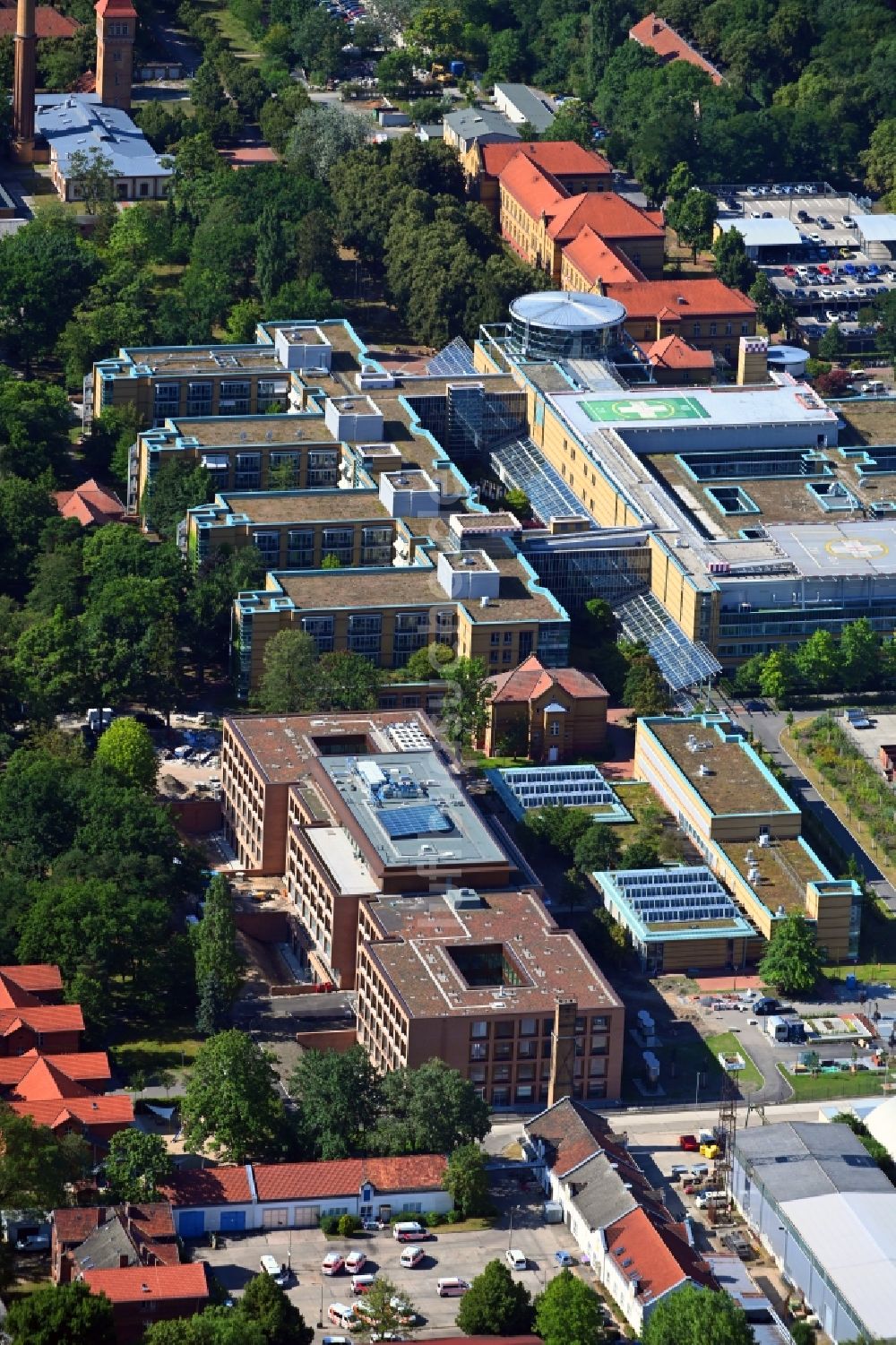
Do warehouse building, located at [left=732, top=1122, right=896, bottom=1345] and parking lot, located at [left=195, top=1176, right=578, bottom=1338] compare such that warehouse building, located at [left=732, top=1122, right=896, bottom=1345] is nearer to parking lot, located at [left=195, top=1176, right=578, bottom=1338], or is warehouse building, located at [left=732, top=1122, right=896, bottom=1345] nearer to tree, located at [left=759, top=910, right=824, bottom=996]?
parking lot, located at [left=195, top=1176, right=578, bottom=1338]

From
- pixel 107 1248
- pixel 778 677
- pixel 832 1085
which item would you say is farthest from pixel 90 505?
pixel 107 1248

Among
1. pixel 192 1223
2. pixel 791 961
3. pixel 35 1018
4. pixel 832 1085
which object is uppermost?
pixel 35 1018

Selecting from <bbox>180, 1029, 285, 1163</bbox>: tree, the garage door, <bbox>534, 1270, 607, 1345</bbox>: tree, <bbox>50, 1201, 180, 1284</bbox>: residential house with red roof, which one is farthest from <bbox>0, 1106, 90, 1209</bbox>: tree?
<bbox>534, 1270, 607, 1345</bbox>: tree

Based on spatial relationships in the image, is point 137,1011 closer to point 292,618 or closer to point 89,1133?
point 89,1133

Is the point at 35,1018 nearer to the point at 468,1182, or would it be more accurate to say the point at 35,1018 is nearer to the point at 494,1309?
the point at 468,1182

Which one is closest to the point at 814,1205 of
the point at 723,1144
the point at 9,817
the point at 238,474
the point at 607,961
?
the point at 723,1144

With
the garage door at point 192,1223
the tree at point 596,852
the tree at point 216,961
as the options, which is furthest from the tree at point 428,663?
the garage door at point 192,1223
